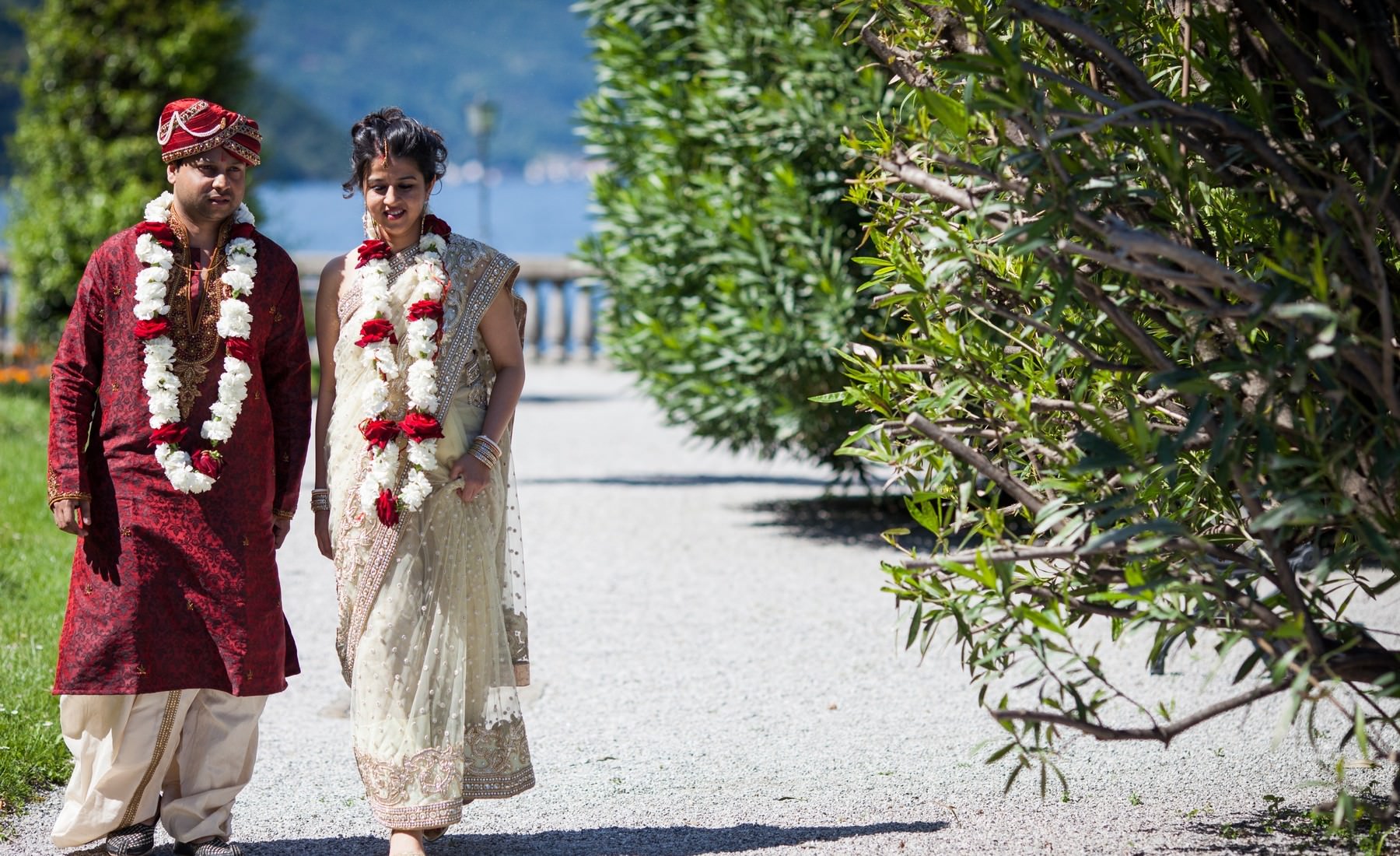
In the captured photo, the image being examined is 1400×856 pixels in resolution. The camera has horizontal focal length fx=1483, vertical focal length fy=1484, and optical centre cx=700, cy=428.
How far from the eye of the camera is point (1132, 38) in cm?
359

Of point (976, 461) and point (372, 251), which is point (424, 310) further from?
point (976, 461)

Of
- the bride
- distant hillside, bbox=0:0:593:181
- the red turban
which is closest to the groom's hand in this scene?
the bride

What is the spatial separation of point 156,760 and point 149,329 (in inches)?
43.5

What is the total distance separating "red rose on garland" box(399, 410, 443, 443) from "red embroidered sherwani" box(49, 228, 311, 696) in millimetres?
451

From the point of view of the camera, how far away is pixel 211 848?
377 cm

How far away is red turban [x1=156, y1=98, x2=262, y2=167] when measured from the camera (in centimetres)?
385

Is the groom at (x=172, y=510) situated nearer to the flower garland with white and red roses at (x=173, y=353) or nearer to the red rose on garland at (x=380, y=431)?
the flower garland with white and red roses at (x=173, y=353)

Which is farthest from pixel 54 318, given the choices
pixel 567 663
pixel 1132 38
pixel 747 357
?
pixel 1132 38

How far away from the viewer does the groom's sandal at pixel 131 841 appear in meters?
3.75

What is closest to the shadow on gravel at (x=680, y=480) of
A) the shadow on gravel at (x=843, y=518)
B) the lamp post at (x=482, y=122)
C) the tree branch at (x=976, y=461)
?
the shadow on gravel at (x=843, y=518)

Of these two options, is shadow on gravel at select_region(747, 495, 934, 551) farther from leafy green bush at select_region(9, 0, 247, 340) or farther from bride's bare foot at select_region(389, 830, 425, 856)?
leafy green bush at select_region(9, 0, 247, 340)

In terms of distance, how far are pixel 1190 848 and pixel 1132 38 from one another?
2.02m

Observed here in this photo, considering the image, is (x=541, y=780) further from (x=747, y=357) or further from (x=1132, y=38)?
(x=747, y=357)

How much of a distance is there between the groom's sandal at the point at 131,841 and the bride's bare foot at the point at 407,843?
630mm
